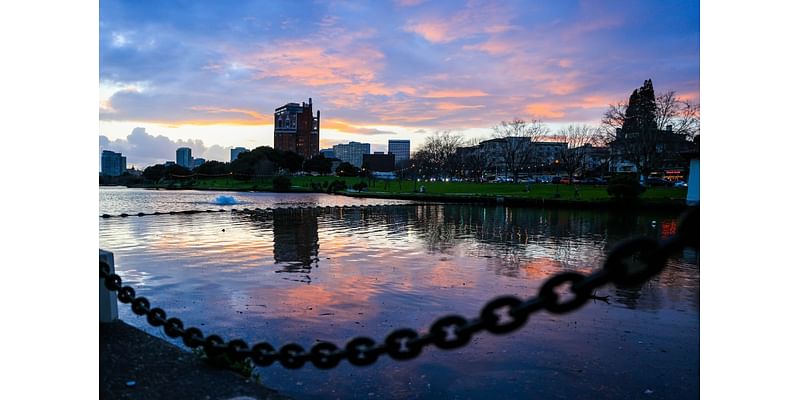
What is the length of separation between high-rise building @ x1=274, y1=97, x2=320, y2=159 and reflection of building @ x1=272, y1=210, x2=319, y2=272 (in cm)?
13909

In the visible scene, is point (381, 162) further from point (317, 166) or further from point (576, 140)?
point (576, 140)

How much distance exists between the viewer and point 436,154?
90.4m

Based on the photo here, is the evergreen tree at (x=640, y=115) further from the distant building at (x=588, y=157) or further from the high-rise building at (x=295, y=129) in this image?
the high-rise building at (x=295, y=129)

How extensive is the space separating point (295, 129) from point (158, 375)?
15942 cm

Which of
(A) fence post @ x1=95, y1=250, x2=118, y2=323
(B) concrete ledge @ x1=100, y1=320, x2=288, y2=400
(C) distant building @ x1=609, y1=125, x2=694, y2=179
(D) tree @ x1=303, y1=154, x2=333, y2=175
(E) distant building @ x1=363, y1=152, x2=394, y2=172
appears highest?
(E) distant building @ x1=363, y1=152, x2=394, y2=172

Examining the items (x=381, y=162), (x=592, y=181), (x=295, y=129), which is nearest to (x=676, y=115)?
(x=592, y=181)

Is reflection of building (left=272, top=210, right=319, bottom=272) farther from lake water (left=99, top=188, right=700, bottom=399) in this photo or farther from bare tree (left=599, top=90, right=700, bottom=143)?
bare tree (left=599, top=90, right=700, bottom=143)

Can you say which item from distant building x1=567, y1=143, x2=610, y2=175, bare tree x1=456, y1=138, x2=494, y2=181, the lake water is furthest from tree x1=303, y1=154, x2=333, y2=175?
the lake water

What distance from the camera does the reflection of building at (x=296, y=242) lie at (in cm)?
1090

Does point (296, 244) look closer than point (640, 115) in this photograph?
Yes

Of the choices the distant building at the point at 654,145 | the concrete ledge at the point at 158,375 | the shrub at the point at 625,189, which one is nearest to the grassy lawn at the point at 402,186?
the distant building at the point at 654,145

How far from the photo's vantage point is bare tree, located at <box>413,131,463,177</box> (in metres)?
88.7

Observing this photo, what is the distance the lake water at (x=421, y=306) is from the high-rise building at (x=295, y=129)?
144964mm

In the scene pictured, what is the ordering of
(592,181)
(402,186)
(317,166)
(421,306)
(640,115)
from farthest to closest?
(317,166) → (402,186) → (592,181) → (640,115) → (421,306)
